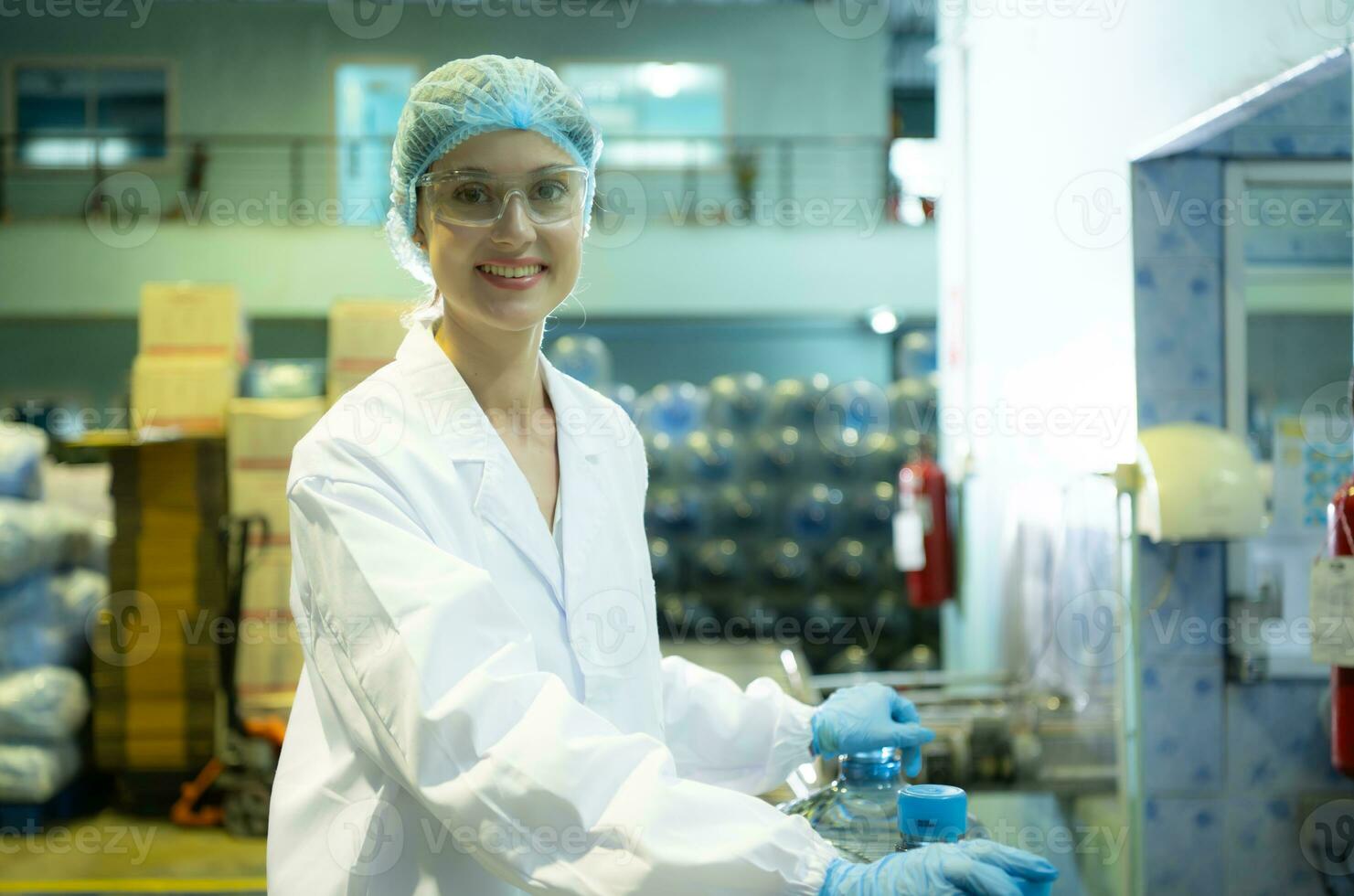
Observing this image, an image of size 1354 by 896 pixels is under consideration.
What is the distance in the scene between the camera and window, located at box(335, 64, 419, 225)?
10523 millimetres

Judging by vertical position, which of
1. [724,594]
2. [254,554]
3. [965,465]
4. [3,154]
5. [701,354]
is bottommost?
[724,594]

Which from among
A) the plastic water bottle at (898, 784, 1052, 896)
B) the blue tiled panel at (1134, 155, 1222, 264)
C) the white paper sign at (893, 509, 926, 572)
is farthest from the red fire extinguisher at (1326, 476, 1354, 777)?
the white paper sign at (893, 509, 926, 572)

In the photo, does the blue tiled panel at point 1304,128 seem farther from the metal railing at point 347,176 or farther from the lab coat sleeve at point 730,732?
the metal railing at point 347,176

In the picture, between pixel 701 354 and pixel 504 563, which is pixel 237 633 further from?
pixel 701 354

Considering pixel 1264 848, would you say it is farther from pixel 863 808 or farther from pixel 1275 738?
pixel 863 808

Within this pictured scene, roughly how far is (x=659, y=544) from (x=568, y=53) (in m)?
5.79

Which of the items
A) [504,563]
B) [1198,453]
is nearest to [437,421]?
[504,563]

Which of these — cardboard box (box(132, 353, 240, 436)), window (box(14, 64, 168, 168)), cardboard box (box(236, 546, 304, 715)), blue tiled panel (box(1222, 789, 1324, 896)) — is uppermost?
window (box(14, 64, 168, 168))

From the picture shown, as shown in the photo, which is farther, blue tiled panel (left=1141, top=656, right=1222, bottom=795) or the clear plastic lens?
blue tiled panel (left=1141, top=656, right=1222, bottom=795)

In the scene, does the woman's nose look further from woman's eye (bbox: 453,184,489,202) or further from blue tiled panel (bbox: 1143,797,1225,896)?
blue tiled panel (bbox: 1143,797,1225,896)

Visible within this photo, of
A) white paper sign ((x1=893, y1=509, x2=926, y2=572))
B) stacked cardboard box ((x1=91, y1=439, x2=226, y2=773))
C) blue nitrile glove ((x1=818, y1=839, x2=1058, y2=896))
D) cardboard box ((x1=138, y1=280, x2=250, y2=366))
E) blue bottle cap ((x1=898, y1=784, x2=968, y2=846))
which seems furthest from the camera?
white paper sign ((x1=893, y1=509, x2=926, y2=572))

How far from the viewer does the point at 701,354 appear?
467 inches

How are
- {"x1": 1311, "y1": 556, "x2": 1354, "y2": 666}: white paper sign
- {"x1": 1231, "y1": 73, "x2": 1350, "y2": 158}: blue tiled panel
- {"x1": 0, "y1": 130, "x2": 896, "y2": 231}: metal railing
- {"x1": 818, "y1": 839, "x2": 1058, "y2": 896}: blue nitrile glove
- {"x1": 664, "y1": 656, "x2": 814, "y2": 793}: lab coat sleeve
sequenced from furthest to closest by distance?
1. {"x1": 0, "y1": 130, "x2": 896, "y2": 231}: metal railing
2. {"x1": 1231, "y1": 73, "x2": 1350, "y2": 158}: blue tiled panel
3. {"x1": 1311, "y1": 556, "x2": 1354, "y2": 666}: white paper sign
4. {"x1": 664, "y1": 656, "x2": 814, "y2": 793}: lab coat sleeve
5. {"x1": 818, "y1": 839, "x2": 1058, "y2": 896}: blue nitrile glove

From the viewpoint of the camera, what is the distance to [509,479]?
4.75ft
